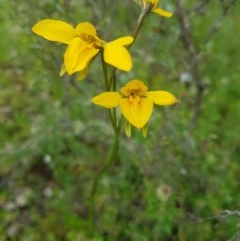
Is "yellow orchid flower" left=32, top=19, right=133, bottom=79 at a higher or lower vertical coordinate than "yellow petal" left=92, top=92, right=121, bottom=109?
higher

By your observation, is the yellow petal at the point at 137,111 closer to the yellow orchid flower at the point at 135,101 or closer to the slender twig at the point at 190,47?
the yellow orchid flower at the point at 135,101

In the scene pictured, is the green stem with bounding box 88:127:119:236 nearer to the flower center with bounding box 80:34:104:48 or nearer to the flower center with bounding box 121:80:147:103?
the flower center with bounding box 121:80:147:103

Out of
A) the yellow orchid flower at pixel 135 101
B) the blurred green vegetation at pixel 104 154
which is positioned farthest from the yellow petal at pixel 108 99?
the blurred green vegetation at pixel 104 154

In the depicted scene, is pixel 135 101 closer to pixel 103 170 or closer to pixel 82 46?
pixel 82 46

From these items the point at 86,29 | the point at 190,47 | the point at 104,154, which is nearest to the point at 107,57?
the point at 86,29

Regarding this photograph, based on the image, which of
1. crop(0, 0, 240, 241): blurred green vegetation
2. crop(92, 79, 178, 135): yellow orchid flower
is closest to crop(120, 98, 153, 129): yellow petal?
crop(92, 79, 178, 135): yellow orchid flower

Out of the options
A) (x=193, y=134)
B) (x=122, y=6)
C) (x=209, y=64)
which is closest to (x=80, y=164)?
(x=193, y=134)

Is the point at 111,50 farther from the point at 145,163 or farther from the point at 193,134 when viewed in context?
the point at 193,134
